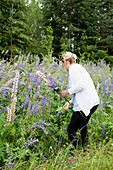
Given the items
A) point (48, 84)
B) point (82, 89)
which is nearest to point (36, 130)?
point (48, 84)

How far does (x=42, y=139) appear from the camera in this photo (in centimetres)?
294

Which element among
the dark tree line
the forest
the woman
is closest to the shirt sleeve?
the woman

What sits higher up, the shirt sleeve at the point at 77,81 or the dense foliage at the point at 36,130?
the shirt sleeve at the point at 77,81

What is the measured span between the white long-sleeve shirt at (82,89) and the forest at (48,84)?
0.29m

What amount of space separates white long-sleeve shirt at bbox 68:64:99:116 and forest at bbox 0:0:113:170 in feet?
0.94

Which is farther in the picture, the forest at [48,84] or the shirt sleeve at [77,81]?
the shirt sleeve at [77,81]

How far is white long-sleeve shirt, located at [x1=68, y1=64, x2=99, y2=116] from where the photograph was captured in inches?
106

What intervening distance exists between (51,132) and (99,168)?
3.16 feet

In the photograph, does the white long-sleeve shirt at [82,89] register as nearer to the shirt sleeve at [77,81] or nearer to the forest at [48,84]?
the shirt sleeve at [77,81]

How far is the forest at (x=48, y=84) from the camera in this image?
8.02 ft

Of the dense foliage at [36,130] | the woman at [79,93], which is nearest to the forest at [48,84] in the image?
the dense foliage at [36,130]

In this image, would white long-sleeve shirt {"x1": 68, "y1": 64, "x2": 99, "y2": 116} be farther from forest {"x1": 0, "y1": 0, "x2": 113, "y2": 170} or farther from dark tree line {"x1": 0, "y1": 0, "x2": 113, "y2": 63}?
dark tree line {"x1": 0, "y1": 0, "x2": 113, "y2": 63}

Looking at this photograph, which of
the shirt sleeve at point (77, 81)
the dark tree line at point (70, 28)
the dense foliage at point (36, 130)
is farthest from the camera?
the dark tree line at point (70, 28)

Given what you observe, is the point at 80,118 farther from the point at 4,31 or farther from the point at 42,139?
the point at 4,31
